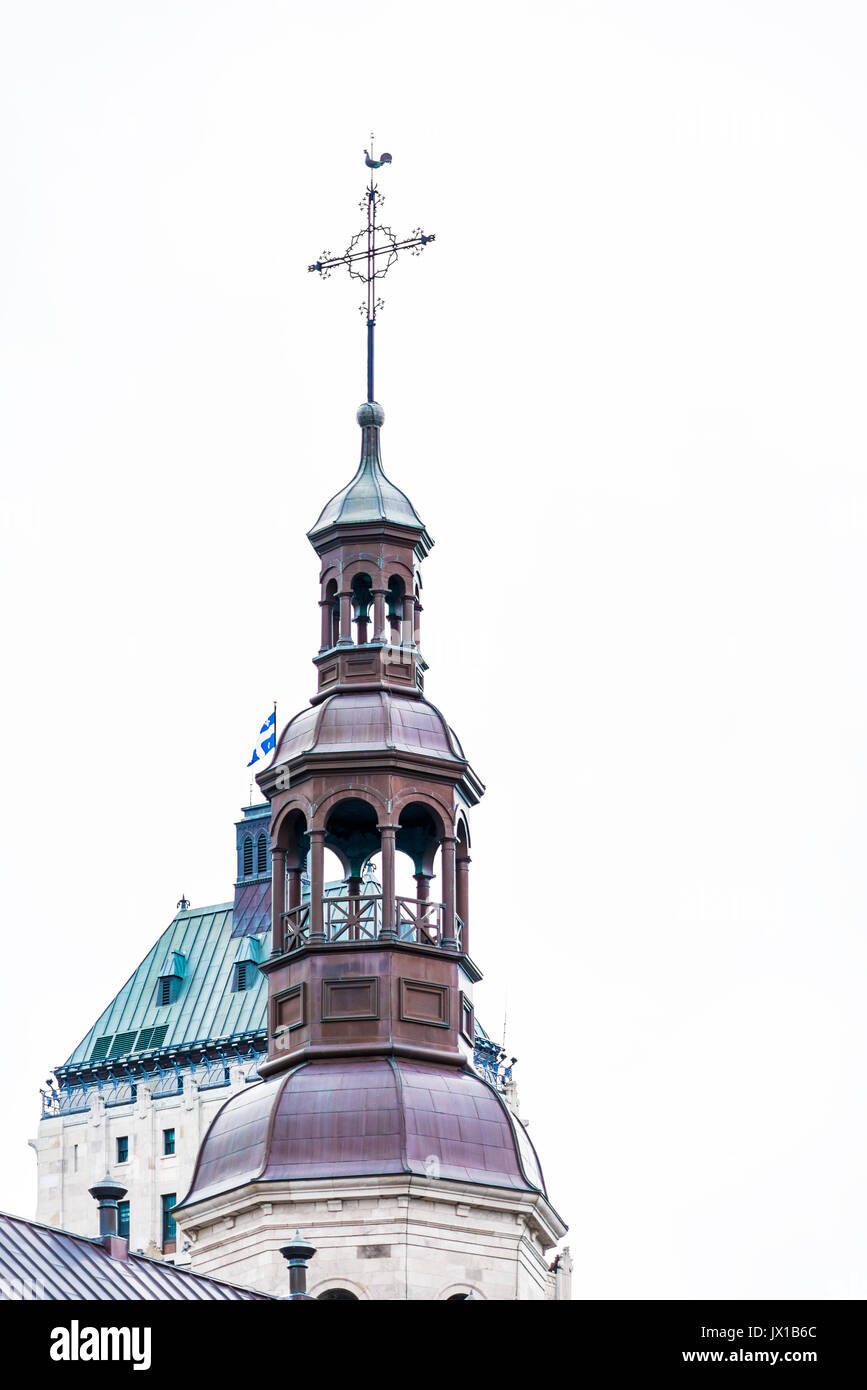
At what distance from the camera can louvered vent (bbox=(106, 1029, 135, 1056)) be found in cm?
15250

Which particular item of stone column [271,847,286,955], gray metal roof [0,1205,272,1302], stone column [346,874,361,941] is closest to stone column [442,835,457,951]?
stone column [346,874,361,941]

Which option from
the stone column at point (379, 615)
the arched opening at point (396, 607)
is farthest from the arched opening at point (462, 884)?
the arched opening at point (396, 607)

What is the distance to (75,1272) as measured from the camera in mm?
47875

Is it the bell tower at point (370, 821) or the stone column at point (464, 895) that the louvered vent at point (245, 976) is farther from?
the stone column at point (464, 895)

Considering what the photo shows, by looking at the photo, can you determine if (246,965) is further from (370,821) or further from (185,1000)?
(370,821)

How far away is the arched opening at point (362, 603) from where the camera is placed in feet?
214

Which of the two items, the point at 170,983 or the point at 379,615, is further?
the point at 170,983

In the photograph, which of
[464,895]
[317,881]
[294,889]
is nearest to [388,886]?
[317,881]

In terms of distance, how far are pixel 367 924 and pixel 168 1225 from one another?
8461cm

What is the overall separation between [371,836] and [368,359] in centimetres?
1105

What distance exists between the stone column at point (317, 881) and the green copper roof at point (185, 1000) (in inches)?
3453

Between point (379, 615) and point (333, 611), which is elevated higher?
point (333, 611)
